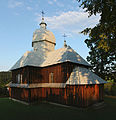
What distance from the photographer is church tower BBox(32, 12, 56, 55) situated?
23564 mm

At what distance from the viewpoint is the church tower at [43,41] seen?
23.6 meters

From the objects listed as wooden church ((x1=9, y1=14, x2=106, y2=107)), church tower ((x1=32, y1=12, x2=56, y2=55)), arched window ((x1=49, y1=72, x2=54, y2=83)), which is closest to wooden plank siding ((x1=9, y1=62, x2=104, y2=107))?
wooden church ((x1=9, y1=14, x2=106, y2=107))

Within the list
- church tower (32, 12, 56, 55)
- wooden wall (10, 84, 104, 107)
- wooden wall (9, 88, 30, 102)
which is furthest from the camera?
church tower (32, 12, 56, 55)

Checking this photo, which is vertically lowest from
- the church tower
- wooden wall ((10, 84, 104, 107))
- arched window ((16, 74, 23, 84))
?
wooden wall ((10, 84, 104, 107))

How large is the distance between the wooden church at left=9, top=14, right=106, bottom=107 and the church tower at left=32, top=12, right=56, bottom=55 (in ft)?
5.16

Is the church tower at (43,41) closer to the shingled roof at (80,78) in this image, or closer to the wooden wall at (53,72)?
the wooden wall at (53,72)

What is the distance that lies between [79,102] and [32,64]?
31.0 feet

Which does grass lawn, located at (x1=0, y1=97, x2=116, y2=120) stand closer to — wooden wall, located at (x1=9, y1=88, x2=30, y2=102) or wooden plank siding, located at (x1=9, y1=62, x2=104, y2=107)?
wooden plank siding, located at (x1=9, y1=62, x2=104, y2=107)

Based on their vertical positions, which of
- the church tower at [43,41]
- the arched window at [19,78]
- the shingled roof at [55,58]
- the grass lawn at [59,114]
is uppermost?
the church tower at [43,41]

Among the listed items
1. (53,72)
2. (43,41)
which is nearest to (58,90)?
(53,72)

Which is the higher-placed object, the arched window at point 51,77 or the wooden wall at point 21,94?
the arched window at point 51,77

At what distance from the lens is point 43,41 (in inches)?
936

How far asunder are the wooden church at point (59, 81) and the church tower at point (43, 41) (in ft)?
5.16

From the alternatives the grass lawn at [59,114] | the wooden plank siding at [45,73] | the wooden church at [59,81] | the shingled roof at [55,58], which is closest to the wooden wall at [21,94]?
the wooden church at [59,81]
